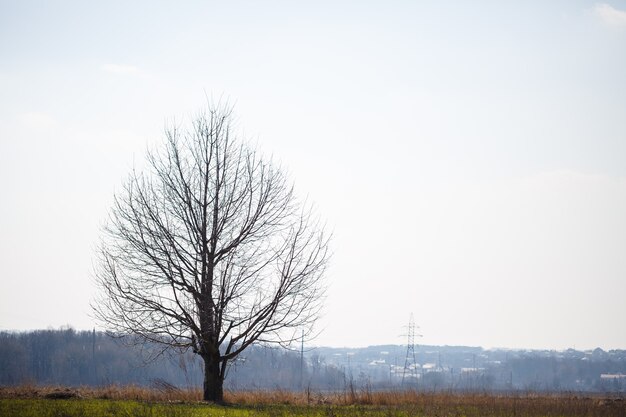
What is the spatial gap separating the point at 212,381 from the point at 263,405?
2177mm

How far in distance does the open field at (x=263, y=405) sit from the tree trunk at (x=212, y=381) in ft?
1.76

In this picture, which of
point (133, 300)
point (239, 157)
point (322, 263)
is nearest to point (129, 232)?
point (133, 300)

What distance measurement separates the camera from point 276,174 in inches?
891

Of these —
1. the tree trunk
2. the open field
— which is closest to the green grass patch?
the open field

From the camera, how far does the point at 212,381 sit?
822 inches

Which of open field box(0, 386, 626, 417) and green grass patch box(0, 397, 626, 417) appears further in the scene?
open field box(0, 386, 626, 417)

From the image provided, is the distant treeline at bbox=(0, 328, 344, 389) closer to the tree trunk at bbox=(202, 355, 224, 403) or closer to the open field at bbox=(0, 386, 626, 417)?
the open field at bbox=(0, 386, 626, 417)

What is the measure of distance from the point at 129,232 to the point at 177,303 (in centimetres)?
288

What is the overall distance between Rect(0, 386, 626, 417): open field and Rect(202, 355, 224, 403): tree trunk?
0.54 metres

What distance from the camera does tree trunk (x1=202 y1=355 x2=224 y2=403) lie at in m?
20.8

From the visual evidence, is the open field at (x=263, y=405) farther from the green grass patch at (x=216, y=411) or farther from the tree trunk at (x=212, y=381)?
the tree trunk at (x=212, y=381)

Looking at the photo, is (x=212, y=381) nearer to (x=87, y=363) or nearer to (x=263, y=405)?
(x=263, y=405)

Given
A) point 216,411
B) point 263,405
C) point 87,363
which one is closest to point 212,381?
point 263,405

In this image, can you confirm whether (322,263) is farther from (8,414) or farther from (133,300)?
(8,414)
